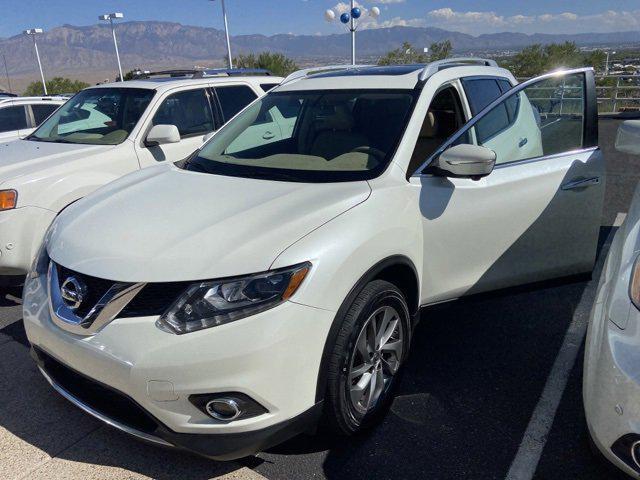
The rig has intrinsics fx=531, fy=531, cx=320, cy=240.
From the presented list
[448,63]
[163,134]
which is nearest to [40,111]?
[163,134]

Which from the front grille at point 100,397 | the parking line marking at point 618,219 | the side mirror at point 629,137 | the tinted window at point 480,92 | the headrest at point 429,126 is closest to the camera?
the front grille at point 100,397

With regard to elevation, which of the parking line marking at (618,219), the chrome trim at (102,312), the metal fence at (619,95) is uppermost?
the chrome trim at (102,312)

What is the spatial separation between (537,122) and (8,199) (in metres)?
4.03

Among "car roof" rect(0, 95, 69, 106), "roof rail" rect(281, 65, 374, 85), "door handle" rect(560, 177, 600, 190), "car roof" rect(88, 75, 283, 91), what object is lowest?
"door handle" rect(560, 177, 600, 190)

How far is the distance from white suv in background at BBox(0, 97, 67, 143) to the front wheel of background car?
23.5 feet

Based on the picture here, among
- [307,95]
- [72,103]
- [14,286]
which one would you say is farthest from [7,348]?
[72,103]

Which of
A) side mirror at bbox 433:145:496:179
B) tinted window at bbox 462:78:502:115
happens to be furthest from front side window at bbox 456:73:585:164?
side mirror at bbox 433:145:496:179

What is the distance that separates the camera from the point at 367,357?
2.61 meters

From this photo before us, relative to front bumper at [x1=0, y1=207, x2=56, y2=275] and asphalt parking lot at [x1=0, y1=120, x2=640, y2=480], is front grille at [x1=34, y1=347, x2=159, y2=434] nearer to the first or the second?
asphalt parking lot at [x1=0, y1=120, x2=640, y2=480]

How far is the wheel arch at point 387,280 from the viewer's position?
224cm

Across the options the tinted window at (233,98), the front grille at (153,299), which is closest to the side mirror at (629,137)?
the front grille at (153,299)

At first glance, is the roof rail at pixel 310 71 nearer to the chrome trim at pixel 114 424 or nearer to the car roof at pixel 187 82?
the car roof at pixel 187 82

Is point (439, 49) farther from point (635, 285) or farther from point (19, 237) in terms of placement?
point (635, 285)

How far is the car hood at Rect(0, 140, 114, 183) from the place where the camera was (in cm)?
444
